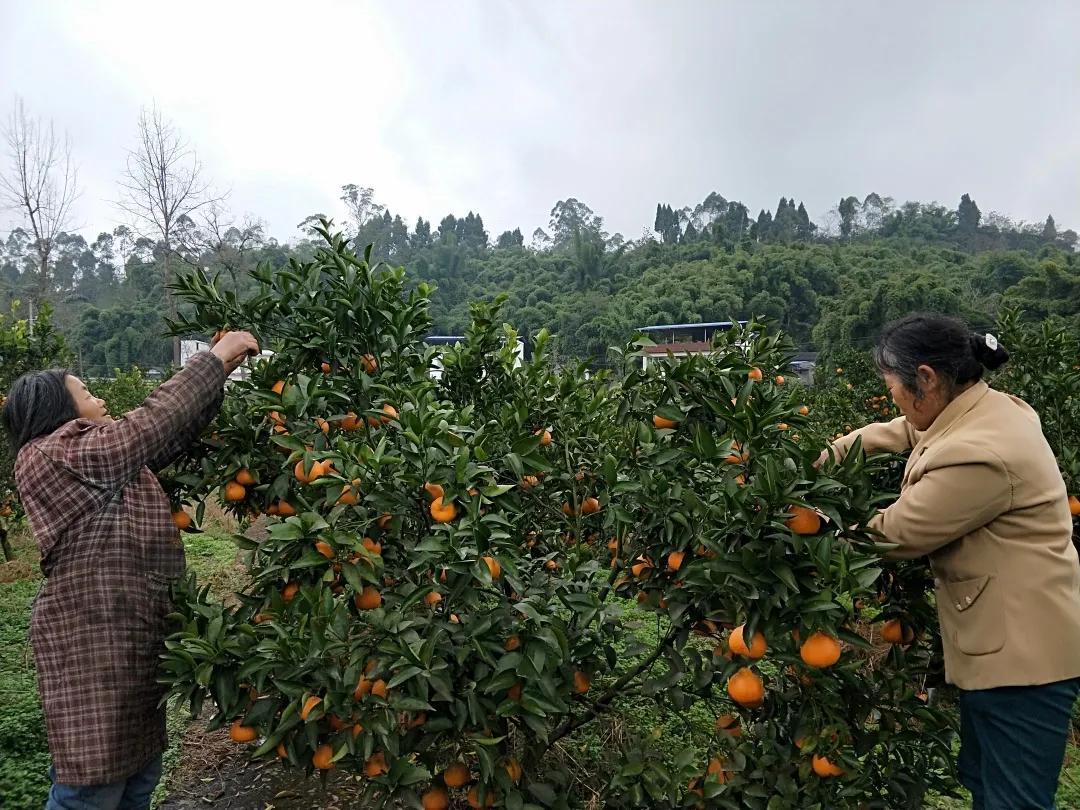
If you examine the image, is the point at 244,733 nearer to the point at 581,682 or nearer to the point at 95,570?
the point at 95,570

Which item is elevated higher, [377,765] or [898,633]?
[898,633]

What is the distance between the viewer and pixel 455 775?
1502 mm

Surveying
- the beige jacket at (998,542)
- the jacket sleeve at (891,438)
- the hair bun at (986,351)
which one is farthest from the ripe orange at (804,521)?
the hair bun at (986,351)

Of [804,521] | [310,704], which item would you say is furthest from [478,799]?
[804,521]

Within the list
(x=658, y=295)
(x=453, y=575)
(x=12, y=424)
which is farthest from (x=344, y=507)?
(x=658, y=295)

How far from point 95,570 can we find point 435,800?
2.84 ft

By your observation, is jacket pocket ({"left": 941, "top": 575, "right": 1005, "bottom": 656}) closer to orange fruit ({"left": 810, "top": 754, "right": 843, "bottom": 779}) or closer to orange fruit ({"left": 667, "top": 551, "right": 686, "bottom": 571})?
orange fruit ({"left": 810, "top": 754, "right": 843, "bottom": 779})

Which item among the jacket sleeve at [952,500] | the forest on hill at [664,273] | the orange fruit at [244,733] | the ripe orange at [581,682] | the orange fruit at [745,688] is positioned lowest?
the orange fruit at [244,733]

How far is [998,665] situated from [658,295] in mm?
31181

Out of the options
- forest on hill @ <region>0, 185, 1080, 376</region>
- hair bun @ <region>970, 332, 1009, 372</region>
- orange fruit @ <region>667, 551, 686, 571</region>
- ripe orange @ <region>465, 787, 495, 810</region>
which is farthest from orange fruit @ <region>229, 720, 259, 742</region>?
forest on hill @ <region>0, 185, 1080, 376</region>

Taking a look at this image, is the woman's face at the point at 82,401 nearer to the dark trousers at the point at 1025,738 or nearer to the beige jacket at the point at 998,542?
the beige jacket at the point at 998,542

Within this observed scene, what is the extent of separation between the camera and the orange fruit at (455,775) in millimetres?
1499

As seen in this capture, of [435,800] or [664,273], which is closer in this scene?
[435,800]

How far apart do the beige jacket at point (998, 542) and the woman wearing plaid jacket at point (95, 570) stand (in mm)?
1493
